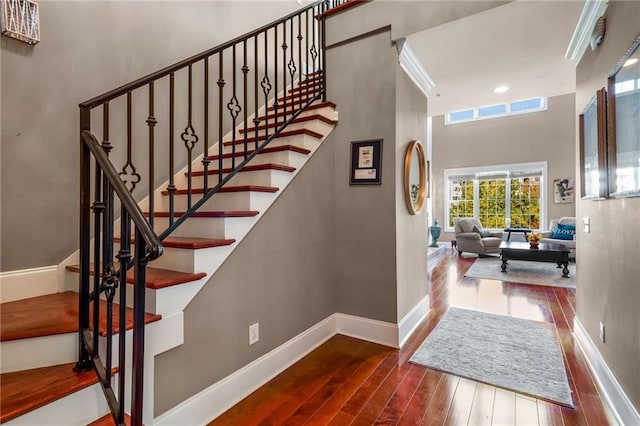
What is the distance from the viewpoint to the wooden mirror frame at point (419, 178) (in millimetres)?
2844

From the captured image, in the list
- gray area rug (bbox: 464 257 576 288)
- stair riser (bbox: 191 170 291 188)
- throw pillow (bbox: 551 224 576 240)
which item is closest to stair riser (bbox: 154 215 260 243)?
stair riser (bbox: 191 170 291 188)

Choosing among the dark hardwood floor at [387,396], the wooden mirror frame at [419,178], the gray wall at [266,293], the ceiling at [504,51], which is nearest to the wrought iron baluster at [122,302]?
the gray wall at [266,293]

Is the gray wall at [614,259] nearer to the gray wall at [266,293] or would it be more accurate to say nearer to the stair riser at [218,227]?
the gray wall at [266,293]

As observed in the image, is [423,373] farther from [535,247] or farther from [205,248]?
[535,247]

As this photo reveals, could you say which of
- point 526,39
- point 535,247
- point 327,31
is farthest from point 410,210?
point 535,247

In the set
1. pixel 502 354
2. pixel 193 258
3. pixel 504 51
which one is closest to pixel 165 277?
pixel 193 258

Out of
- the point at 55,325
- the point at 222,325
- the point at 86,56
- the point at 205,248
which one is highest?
the point at 86,56

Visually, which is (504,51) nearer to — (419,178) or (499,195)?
(419,178)

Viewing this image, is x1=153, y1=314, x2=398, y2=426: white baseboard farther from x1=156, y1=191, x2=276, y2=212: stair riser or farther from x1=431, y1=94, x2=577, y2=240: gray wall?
x1=431, y1=94, x2=577, y2=240: gray wall

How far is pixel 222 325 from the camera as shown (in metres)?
1.87

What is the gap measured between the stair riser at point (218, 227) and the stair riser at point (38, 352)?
32.1 inches

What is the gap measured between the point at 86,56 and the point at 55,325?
1.84 m

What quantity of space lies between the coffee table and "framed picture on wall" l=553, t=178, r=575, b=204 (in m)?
2.67

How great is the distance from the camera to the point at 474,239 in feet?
22.9
